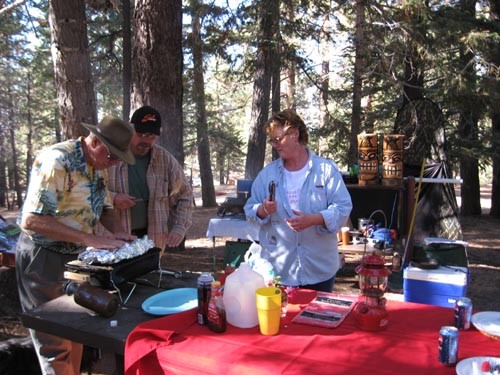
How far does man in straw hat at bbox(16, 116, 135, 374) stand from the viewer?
214 centimetres

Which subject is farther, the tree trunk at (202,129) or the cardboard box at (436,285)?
the tree trunk at (202,129)

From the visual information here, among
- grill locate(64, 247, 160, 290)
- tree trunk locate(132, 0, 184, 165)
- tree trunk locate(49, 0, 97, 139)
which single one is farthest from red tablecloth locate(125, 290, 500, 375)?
tree trunk locate(132, 0, 184, 165)

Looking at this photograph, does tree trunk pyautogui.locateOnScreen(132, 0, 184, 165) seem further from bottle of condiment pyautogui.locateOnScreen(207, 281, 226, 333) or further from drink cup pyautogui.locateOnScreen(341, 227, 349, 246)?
bottle of condiment pyautogui.locateOnScreen(207, 281, 226, 333)

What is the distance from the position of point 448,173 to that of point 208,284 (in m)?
5.54

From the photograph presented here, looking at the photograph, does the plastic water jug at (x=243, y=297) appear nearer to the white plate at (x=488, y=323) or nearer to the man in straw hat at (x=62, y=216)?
the man in straw hat at (x=62, y=216)

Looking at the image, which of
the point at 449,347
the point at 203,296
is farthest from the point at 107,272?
the point at 449,347

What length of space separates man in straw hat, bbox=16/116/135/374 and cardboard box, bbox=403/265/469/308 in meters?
2.31

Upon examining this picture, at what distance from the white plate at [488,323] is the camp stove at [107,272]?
4.99 feet

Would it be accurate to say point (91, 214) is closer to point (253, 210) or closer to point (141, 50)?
point (253, 210)

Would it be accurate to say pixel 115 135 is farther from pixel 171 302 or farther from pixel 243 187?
pixel 243 187

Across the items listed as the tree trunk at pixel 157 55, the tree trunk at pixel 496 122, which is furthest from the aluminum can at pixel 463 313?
the tree trunk at pixel 496 122

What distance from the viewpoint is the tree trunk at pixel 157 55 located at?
222 inches

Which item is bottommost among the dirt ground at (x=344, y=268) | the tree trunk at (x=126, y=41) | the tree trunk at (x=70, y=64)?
the dirt ground at (x=344, y=268)

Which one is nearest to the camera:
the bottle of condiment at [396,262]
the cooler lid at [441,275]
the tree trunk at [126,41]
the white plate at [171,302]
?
the white plate at [171,302]
